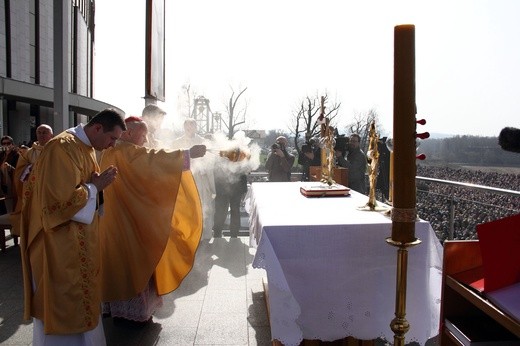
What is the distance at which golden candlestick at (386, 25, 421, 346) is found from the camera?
1260 millimetres

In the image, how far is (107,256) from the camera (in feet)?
12.6

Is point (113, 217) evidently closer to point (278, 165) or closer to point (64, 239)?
point (64, 239)

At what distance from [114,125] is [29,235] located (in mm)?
917

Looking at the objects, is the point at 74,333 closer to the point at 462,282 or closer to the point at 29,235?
the point at 29,235

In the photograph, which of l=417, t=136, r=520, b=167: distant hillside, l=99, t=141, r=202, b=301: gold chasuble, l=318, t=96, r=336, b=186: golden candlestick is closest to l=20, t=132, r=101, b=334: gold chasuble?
l=99, t=141, r=202, b=301: gold chasuble

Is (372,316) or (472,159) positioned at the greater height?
(472,159)

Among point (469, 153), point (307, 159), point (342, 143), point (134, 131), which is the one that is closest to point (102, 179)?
point (134, 131)

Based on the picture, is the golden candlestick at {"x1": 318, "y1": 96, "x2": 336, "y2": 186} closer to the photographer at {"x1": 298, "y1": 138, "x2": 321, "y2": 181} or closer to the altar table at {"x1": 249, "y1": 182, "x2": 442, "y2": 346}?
the altar table at {"x1": 249, "y1": 182, "x2": 442, "y2": 346}

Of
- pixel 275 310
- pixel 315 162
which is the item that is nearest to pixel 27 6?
pixel 315 162

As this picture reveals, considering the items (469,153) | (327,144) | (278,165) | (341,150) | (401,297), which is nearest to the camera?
(401,297)

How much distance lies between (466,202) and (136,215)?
3.52m

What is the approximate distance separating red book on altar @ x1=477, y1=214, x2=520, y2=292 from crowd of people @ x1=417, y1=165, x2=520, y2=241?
3.05 meters

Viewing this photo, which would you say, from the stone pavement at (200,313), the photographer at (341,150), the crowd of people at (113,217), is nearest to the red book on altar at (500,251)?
the crowd of people at (113,217)

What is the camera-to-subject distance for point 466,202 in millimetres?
4820
